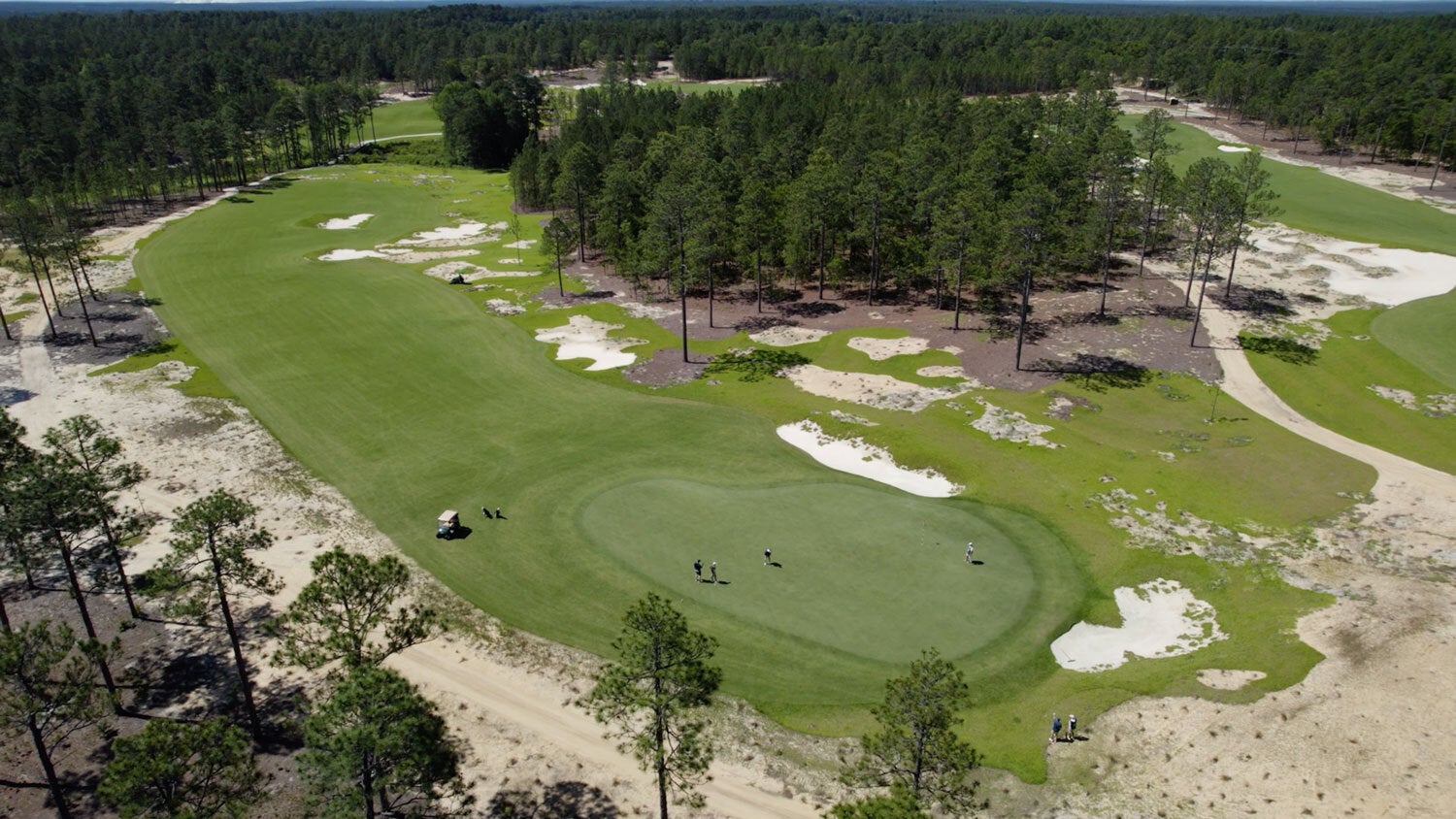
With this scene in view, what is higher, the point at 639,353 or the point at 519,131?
the point at 519,131

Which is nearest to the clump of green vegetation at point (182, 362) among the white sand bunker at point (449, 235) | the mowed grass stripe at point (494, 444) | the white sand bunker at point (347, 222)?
the mowed grass stripe at point (494, 444)

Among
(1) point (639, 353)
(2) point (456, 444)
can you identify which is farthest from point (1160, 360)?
(2) point (456, 444)

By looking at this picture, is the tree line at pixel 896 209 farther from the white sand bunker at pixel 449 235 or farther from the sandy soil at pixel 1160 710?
the sandy soil at pixel 1160 710

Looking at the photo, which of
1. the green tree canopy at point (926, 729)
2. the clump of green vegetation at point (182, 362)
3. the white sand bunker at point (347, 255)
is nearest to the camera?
the green tree canopy at point (926, 729)

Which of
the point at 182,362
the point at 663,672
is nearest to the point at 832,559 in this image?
the point at 663,672

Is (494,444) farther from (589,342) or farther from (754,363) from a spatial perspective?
(754,363)

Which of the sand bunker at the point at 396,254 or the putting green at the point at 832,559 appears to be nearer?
the putting green at the point at 832,559

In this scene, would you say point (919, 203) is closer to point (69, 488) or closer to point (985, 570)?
point (985, 570)
